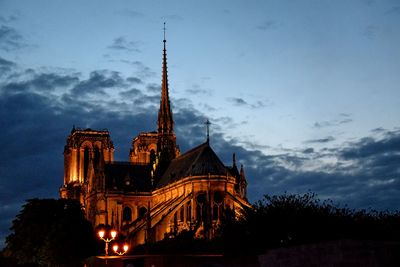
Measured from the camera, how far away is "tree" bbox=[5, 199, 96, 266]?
76.2 metres

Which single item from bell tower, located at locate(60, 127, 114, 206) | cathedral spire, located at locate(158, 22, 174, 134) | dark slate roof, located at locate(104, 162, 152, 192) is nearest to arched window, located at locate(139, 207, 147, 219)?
dark slate roof, located at locate(104, 162, 152, 192)

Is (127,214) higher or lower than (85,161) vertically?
lower

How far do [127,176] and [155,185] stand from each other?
4501 mm

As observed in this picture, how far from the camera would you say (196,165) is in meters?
102

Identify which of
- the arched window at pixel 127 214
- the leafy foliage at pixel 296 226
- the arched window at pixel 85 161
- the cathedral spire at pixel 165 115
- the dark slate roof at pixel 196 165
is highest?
the cathedral spire at pixel 165 115

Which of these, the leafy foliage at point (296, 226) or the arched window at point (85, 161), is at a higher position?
the arched window at point (85, 161)

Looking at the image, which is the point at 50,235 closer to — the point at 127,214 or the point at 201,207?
the point at 201,207

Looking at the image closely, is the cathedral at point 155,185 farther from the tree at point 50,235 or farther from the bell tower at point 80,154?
the tree at point 50,235

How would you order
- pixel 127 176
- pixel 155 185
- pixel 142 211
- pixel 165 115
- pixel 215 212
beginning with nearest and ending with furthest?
pixel 215 212 < pixel 142 211 < pixel 127 176 < pixel 155 185 < pixel 165 115

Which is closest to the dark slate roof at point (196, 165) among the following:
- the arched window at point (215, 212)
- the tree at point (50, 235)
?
the arched window at point (215, 212)

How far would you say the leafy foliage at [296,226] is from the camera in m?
51.6

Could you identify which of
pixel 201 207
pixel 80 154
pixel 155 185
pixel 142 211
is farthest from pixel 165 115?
pixel 201 207

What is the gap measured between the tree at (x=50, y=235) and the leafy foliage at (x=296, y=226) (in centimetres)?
2018

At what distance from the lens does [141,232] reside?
100 meters
